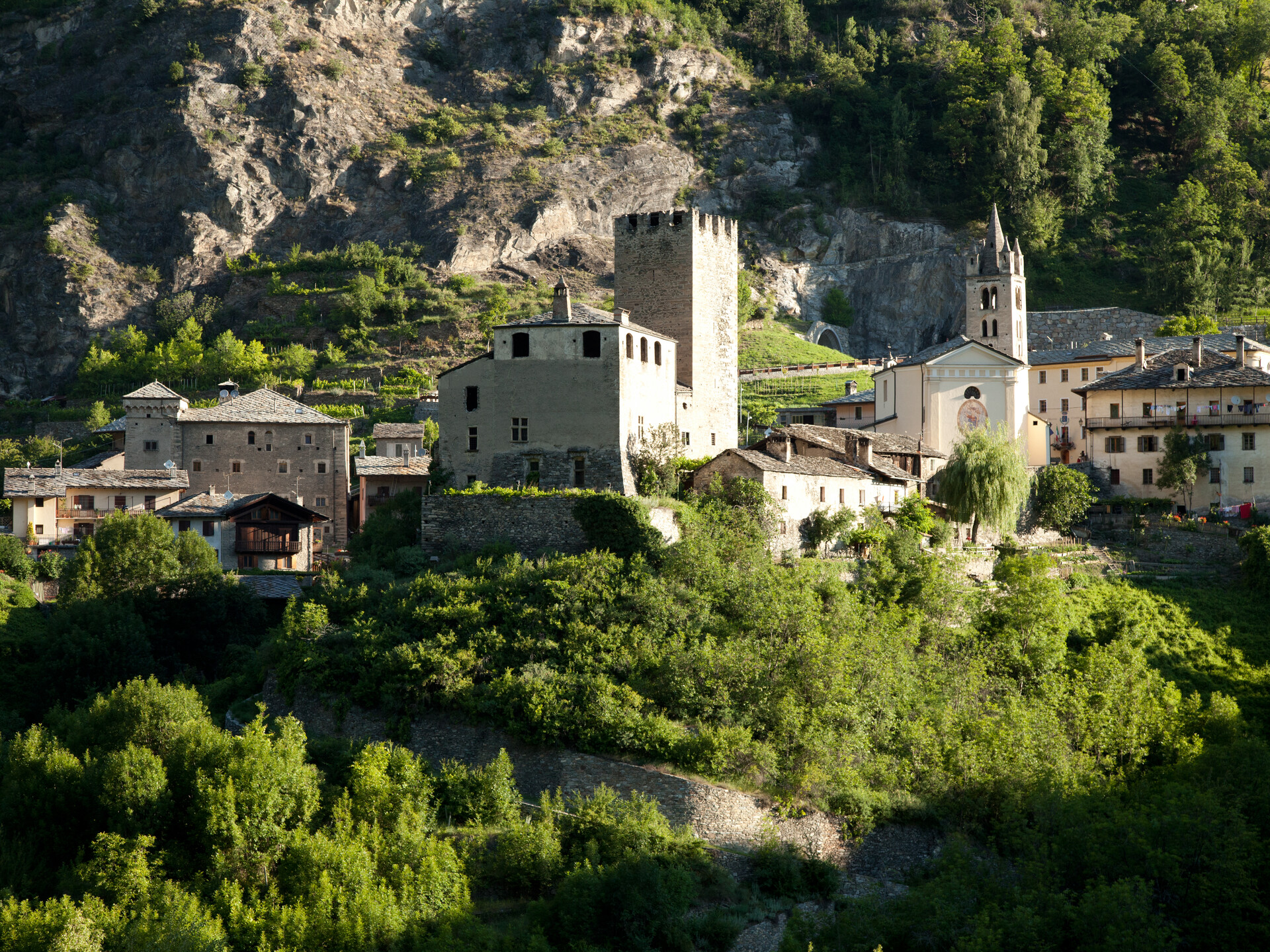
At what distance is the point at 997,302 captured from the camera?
69.2 meters

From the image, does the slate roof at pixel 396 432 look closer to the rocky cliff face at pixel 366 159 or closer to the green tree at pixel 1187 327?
the rocky cliff face at pixel 366 159

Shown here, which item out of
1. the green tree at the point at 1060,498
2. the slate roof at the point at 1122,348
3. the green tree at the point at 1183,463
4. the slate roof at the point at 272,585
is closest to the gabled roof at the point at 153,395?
the slate roof at the point at 272,585

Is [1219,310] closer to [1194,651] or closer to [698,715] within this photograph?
[1194,651]

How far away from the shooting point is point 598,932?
3369 centimetres

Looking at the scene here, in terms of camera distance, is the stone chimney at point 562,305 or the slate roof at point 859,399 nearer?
the stone chimney at point 562,305

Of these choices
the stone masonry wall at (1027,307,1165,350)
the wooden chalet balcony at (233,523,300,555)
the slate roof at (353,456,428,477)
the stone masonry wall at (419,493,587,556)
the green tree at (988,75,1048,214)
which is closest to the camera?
the stone masonry wall at (419,493,587,556)

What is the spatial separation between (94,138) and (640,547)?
8240 centimetres

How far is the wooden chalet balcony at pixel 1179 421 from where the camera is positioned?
5803 centimetres

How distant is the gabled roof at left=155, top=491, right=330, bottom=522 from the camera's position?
61250mm

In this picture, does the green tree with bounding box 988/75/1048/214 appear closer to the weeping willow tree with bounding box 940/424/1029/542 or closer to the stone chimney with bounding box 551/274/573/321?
the weeping willow tree with bounding box 940/424/1029/542

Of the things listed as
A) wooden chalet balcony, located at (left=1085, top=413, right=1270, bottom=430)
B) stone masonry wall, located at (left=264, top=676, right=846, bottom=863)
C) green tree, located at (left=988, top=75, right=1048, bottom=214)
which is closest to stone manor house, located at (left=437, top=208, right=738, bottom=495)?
→ stone masonry wall, located at (left=264, top=676, right=846, bottom=863)

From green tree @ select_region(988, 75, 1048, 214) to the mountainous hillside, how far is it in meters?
0.25

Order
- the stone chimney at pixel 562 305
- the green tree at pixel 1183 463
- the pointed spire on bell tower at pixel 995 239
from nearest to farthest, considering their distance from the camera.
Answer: the stone chimney at pixel 562 305 → the green tree at pixel 1183 463 → the pointed spire on bell tower at pixel 995 239

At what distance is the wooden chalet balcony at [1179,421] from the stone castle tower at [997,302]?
7.68 m
